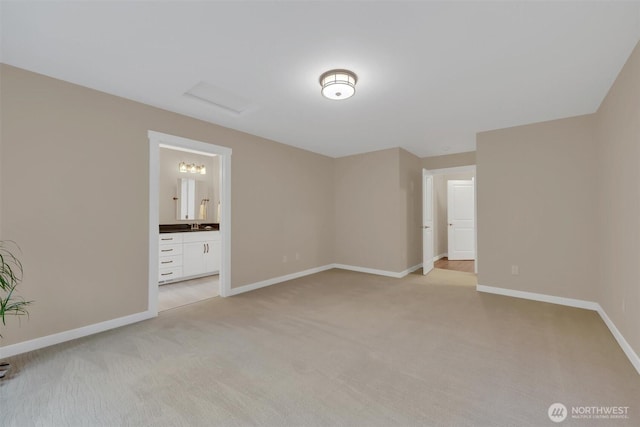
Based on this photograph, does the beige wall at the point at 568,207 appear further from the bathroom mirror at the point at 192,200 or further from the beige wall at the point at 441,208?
the bathroom mirror at the point at 192,200

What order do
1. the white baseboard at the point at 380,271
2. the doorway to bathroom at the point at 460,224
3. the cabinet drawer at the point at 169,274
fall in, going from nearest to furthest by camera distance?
Answer: 1. the cabinet drawer at the point at 169,274
2. the white baseboard at the point at 380,271
3. the doorway to bathroom at the point at 460,224

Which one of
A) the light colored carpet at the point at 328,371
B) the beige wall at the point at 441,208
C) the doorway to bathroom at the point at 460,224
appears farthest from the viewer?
the beige wall at the point at 441,208

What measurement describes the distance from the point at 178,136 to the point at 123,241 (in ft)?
4.67

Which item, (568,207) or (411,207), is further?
(411,207)

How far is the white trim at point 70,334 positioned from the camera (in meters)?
2.30

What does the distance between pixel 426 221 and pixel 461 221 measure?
218 cm

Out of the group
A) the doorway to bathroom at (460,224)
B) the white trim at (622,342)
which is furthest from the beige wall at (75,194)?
the doorway to bathroom at (460,224)

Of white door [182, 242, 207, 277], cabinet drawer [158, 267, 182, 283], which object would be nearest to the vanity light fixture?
white door [182, 242, 207, 277]

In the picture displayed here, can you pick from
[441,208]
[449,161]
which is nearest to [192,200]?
[449,161]

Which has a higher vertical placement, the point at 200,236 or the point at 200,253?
the point at 200,236

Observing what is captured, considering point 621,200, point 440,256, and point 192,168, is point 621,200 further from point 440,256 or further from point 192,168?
point 192,168

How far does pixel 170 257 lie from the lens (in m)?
4.67

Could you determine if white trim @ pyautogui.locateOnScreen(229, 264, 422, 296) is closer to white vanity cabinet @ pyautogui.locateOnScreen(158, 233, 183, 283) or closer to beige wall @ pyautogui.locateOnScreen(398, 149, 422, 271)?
beige wall @ pyautogui.locateOnScreen(398, 149, 422, 271)

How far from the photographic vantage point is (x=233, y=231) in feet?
13.4
